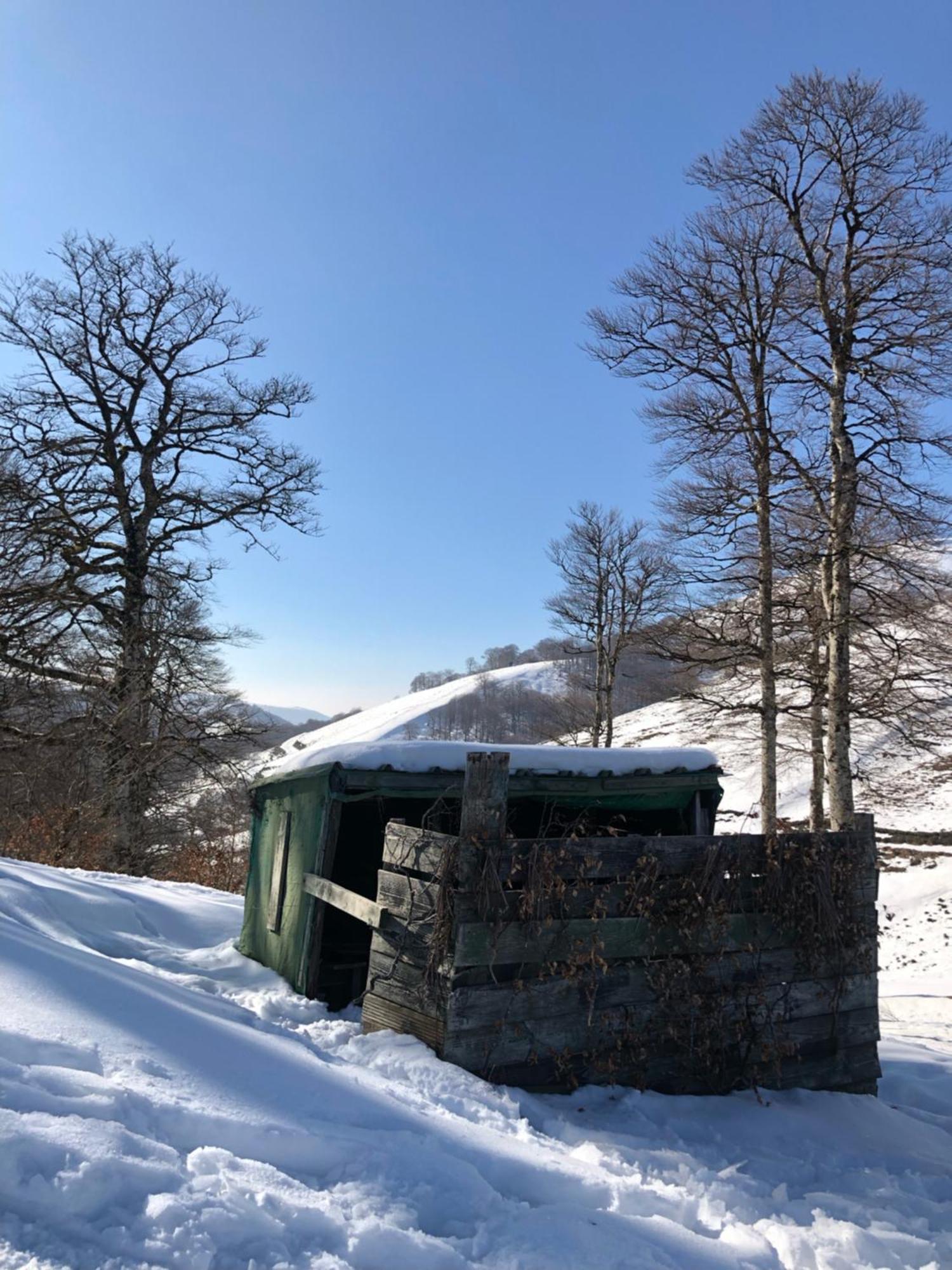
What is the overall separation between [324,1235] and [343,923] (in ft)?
17.8

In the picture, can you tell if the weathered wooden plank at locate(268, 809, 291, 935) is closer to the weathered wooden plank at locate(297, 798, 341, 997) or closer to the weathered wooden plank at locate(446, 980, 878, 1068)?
the weathered wooden plank at locate(297, 798, 341, 997)

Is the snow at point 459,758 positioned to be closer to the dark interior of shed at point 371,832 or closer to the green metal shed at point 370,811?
the green metal shed at point 370,811

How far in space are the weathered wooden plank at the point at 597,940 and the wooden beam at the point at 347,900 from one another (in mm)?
781

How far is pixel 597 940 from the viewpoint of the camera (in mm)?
4980

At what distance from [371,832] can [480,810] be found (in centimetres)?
347

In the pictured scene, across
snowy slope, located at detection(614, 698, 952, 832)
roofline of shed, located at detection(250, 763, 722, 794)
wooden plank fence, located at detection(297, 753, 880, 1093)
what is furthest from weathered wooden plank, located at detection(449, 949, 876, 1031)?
snowy slope, located at detection(614, 698, 952, 832)

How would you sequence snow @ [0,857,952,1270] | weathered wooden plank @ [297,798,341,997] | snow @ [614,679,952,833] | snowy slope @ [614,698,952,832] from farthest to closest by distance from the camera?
snowy slope @ [614,698,952,832]
snow @ [614,679,952,833]
weathered wooden plank @ [297,798,341,997]
snow @ [0,857,952,1270]

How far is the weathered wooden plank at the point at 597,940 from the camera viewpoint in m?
4.71

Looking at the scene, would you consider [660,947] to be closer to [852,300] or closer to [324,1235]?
[324,1235]

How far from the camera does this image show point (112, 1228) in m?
2.24

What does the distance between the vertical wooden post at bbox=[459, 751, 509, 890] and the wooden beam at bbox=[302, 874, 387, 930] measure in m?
0.80

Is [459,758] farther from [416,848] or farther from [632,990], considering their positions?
[632,990]

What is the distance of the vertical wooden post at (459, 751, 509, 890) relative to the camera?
187 inches

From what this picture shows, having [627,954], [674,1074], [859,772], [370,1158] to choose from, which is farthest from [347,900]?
[859,772]
